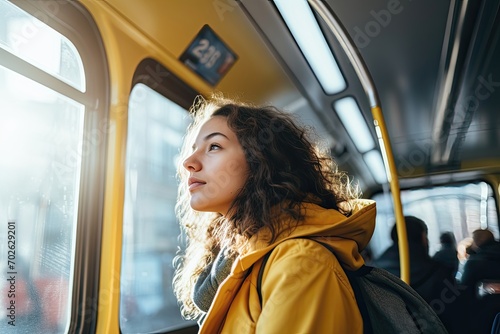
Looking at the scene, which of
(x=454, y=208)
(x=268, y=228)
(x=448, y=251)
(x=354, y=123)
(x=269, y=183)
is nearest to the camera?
(x=268, y=228)

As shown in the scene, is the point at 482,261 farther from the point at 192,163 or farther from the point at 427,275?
the point at 192,163

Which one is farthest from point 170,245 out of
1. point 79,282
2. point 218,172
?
point 218,172

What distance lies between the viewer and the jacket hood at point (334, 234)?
36.4 inches

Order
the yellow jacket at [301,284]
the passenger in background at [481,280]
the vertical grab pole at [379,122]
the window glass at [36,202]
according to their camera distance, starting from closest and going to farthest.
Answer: the yellow jacket at [301,284], the window glass at [36,202], the passenger in background at [481,280], the vertical grab pole at [379,122]

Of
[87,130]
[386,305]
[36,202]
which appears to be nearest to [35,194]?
[36,202]

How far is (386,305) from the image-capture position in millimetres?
911

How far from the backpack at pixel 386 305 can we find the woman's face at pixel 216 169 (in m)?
0.30

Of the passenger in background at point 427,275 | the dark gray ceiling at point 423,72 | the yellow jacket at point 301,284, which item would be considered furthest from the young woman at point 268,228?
the passenger in background at point 427,275

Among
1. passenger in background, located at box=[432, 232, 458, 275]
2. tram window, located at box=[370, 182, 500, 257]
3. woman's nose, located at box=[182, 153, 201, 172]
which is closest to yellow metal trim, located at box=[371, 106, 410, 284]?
passenger in background, located at box=[432, 232, 458, 275]

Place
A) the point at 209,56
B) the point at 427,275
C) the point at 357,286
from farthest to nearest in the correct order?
1. the point at 427,275
2. the point at 209,56
3. the point at 357,286

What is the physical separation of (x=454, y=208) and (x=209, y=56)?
2215 mm

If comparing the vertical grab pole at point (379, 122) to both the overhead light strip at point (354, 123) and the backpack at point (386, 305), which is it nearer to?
the overhead light strip at point (354, 123)

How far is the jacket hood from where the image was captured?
0.92 meters

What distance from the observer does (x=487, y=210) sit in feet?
9.88
